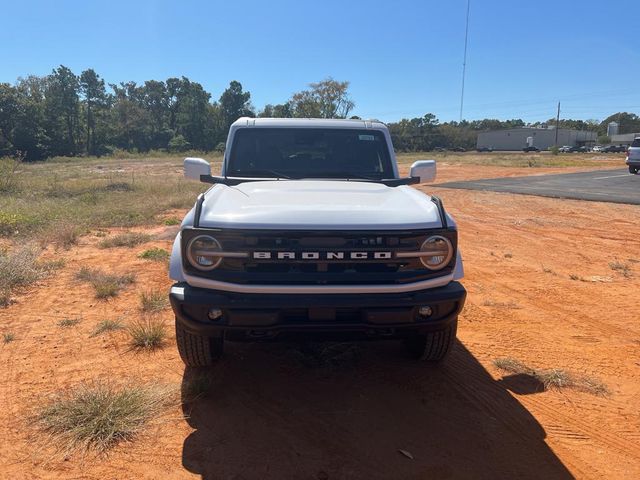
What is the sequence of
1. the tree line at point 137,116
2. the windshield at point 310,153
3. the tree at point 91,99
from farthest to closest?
1. the tree at point 91,99
2. the tree line at point 137,116
3. the windshield at point 310,153

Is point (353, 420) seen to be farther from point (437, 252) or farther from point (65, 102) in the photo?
point (65, 102)

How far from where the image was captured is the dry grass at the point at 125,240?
8.04 m

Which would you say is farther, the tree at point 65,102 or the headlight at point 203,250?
the tree at point 65,102

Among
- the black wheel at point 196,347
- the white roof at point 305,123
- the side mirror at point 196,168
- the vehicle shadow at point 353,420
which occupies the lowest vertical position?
A: the vehicle shadow at point 353,420

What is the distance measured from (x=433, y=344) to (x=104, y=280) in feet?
13.6

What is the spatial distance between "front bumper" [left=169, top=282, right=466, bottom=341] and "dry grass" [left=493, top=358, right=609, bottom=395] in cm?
122

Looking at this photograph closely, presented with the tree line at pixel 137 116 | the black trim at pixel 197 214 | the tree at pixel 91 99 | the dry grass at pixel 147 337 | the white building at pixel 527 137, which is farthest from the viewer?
the white building at pixel 527 137

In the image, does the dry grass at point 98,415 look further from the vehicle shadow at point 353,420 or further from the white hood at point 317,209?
the white hood at point 317,209

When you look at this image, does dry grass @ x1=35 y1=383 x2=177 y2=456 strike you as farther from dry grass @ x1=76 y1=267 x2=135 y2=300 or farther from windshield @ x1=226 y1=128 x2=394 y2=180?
dry grass @ x1=76 y1=267 x2=135 y2=300

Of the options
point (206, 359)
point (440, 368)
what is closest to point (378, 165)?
point (440, 368)

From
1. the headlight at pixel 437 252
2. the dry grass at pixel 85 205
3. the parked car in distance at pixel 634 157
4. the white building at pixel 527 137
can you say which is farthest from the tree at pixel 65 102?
the white building at pixel 527 137

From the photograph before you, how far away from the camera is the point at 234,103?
85.1 meters

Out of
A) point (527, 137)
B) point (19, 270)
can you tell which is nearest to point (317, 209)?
point (19, 270)

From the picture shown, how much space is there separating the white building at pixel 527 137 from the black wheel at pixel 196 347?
107911mm
